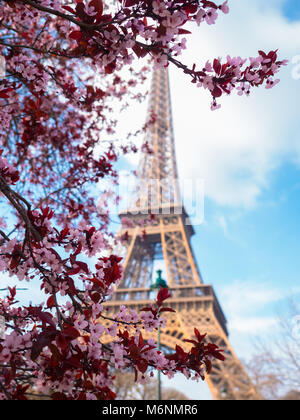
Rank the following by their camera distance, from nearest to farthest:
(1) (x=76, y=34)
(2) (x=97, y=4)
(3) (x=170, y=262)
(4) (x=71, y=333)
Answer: (4) (x=71, y=333) → (2) (x=97, y=4) → (1) (x=76, y=34) → (3) (x=170, y=262)

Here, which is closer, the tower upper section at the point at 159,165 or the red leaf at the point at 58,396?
the red leaf at the point at 58,396

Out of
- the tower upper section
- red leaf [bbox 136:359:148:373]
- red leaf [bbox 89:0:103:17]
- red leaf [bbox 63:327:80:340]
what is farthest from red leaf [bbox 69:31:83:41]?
the tower upper section

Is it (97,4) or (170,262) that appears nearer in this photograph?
(97,4)

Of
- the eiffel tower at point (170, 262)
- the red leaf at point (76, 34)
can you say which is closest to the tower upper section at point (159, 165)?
the eiffel tower at point (170, 262)

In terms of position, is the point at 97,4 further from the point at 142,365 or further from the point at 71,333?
the point at 142,365

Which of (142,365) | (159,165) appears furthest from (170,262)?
(142,365)

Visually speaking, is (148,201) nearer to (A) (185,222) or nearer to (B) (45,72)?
(A) (185,222)

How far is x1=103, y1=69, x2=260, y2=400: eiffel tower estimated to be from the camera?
12289 mm

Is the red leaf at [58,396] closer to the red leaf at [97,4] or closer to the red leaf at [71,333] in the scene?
the red leaf at [71,333]

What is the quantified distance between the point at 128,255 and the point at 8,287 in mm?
15971

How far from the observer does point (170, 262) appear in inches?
690

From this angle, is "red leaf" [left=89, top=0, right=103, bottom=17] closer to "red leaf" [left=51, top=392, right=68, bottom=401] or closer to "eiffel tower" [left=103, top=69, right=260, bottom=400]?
"red leaf" [left=51, top=392, right=68, bottom=401]

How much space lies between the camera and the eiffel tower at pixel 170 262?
12289mm
